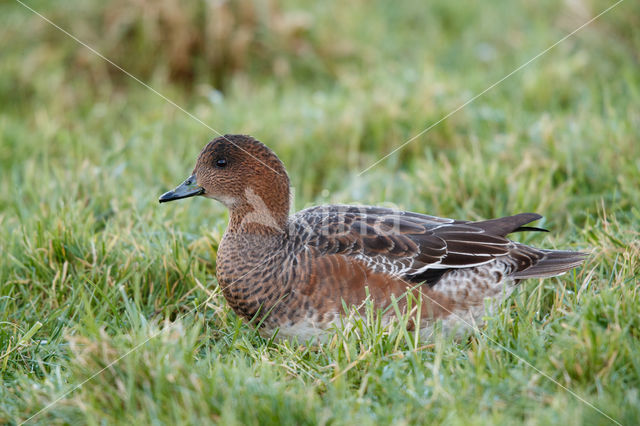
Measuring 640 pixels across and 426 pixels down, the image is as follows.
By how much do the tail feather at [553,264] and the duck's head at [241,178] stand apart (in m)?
1.26

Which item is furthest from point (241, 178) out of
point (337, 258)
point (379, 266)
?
point (379, 266)

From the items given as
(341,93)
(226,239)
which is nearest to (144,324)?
(226,239)

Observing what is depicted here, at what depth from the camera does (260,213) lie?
3.40 metres

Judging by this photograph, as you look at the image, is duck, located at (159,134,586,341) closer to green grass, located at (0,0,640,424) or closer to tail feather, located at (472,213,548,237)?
tail feather, located at (472,213,548,237)

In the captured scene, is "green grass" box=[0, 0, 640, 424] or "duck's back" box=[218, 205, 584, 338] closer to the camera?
"green grass" box=[0, 0, 640, 424]

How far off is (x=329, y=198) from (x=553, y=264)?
1823 mm

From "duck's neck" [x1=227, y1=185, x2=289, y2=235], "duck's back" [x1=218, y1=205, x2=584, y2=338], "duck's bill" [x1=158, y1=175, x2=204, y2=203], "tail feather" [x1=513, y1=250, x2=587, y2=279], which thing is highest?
"duck's bill" [x1=158, y1=175, x2=204, y2=203]

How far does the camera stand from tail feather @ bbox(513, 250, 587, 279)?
129 inches

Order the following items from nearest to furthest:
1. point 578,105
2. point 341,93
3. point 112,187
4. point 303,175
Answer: point 112,187 → point 303,175 → point 578,105 → point 341,93

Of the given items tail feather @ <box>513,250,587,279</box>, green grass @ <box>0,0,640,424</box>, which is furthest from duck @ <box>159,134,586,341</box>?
green grass @ <box>0,0,640,424</box>

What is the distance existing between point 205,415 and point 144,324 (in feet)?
1.63

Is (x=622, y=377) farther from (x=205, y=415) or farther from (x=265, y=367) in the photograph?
(x=205, y=415)

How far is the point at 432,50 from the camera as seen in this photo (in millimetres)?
7227

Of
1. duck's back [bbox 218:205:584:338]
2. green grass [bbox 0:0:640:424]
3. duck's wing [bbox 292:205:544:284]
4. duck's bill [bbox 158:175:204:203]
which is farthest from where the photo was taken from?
duck's bill [bbox 158:175:204:203]
